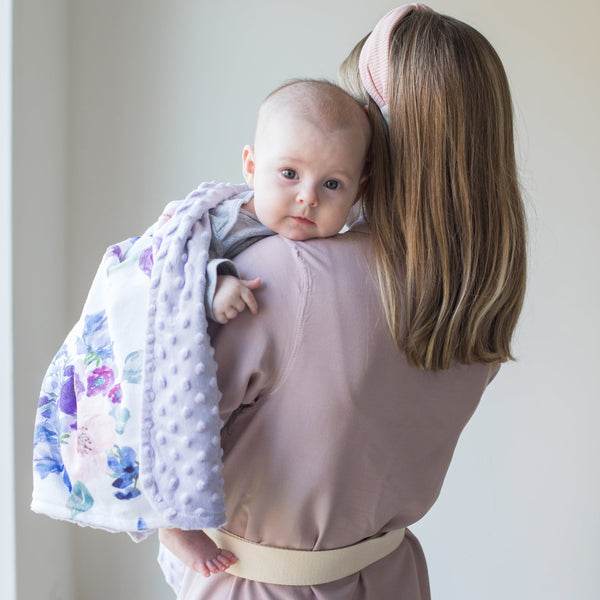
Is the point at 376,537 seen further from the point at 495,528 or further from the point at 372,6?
the point at 372,6

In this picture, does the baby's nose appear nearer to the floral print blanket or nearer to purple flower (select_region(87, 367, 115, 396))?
the floral print blanket

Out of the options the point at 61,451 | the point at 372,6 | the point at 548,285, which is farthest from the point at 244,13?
the point at 61,451

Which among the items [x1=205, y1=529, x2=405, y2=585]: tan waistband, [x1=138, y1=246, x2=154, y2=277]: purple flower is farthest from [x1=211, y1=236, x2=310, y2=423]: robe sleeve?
[x1=205, y1=529, x2=405, y2=585]: tan waistband

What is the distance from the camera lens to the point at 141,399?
79cm

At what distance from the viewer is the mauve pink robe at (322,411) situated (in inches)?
31.4

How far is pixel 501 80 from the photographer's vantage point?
2.94 feet

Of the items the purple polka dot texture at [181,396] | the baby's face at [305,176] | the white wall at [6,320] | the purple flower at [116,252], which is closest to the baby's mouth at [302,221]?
the baby's face at [305,176]

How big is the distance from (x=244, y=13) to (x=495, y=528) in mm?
1613

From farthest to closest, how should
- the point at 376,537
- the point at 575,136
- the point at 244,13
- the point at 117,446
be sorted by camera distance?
the point at 575,136, the point at 244,13, the point at 376,537, the point at 117,446

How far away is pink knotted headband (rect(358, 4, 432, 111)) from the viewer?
2.96ft

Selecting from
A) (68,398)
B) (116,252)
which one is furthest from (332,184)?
(68,398)

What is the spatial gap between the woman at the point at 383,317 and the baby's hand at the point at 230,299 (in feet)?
0.08

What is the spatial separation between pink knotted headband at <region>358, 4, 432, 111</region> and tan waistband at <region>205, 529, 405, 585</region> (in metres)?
0.58

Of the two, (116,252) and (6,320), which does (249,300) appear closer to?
(116,252)
